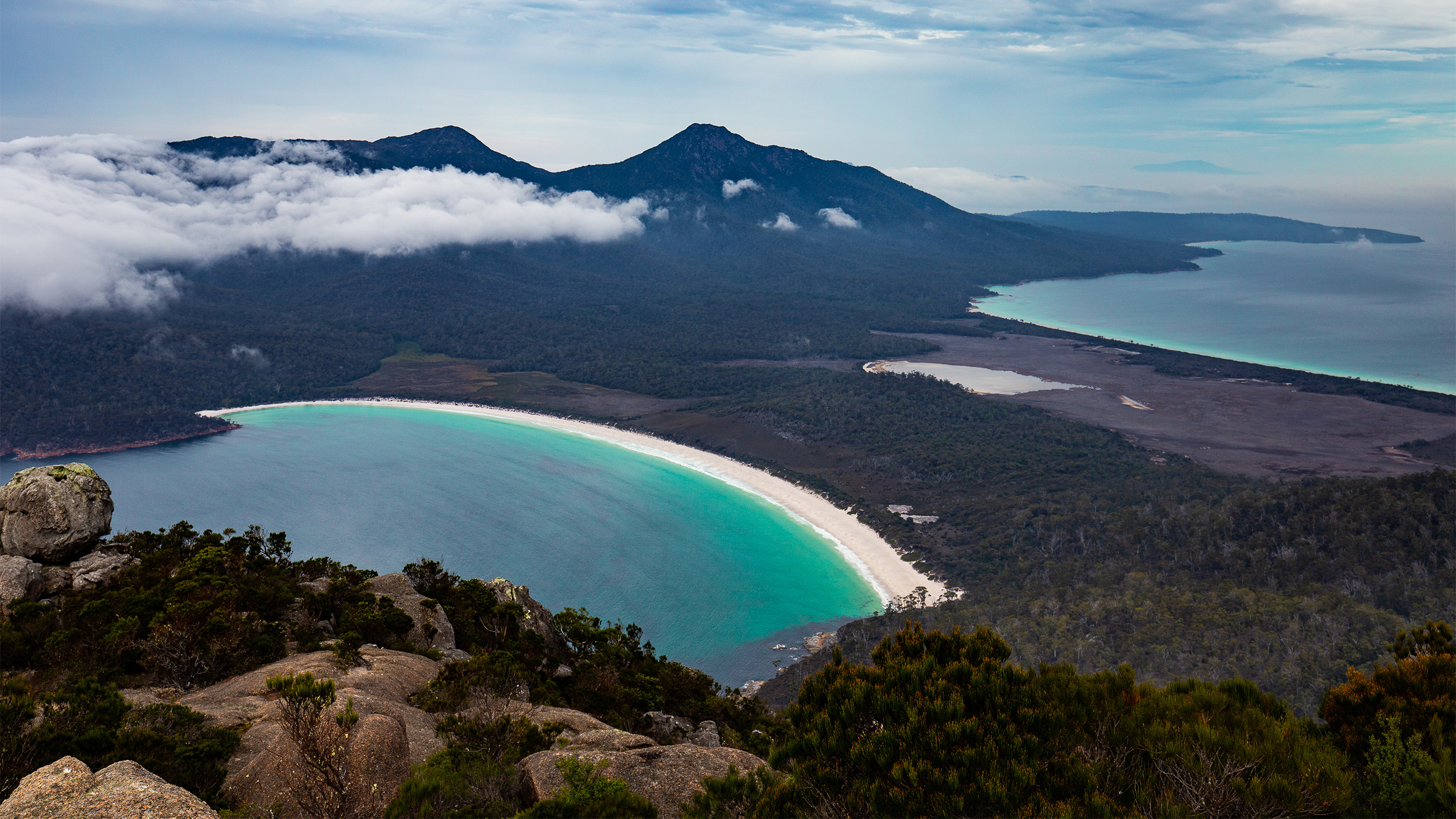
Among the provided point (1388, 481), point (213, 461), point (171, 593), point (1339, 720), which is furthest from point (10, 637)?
point (213, 461)

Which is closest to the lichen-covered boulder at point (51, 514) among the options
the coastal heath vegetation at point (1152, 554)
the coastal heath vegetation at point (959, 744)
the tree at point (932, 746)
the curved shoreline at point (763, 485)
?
the coastal heath vegetation at point (959, 744)

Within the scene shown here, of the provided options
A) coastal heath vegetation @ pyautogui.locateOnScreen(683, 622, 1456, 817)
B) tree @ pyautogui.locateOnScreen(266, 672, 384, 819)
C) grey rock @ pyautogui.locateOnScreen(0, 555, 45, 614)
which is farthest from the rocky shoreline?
coastal heath vegetation @ pyautogui.locateOnScreen(683, 622, 1456, 817)

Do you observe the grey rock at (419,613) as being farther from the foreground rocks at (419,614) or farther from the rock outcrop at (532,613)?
the rock outcrop at (532,613)

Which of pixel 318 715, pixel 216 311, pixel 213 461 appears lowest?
pixel 213 461

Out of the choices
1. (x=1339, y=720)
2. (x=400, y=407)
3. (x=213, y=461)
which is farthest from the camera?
(x=400, y=407)

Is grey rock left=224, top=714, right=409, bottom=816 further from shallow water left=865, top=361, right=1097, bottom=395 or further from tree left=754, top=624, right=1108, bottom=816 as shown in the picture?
shallow water left=865, top=361, right=1097, bottom=395

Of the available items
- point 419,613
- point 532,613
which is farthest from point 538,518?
point 419,613

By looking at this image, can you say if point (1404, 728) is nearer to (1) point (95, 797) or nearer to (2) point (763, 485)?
(1) point (95, 797)

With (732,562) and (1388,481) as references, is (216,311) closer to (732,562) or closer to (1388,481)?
(732,562)
